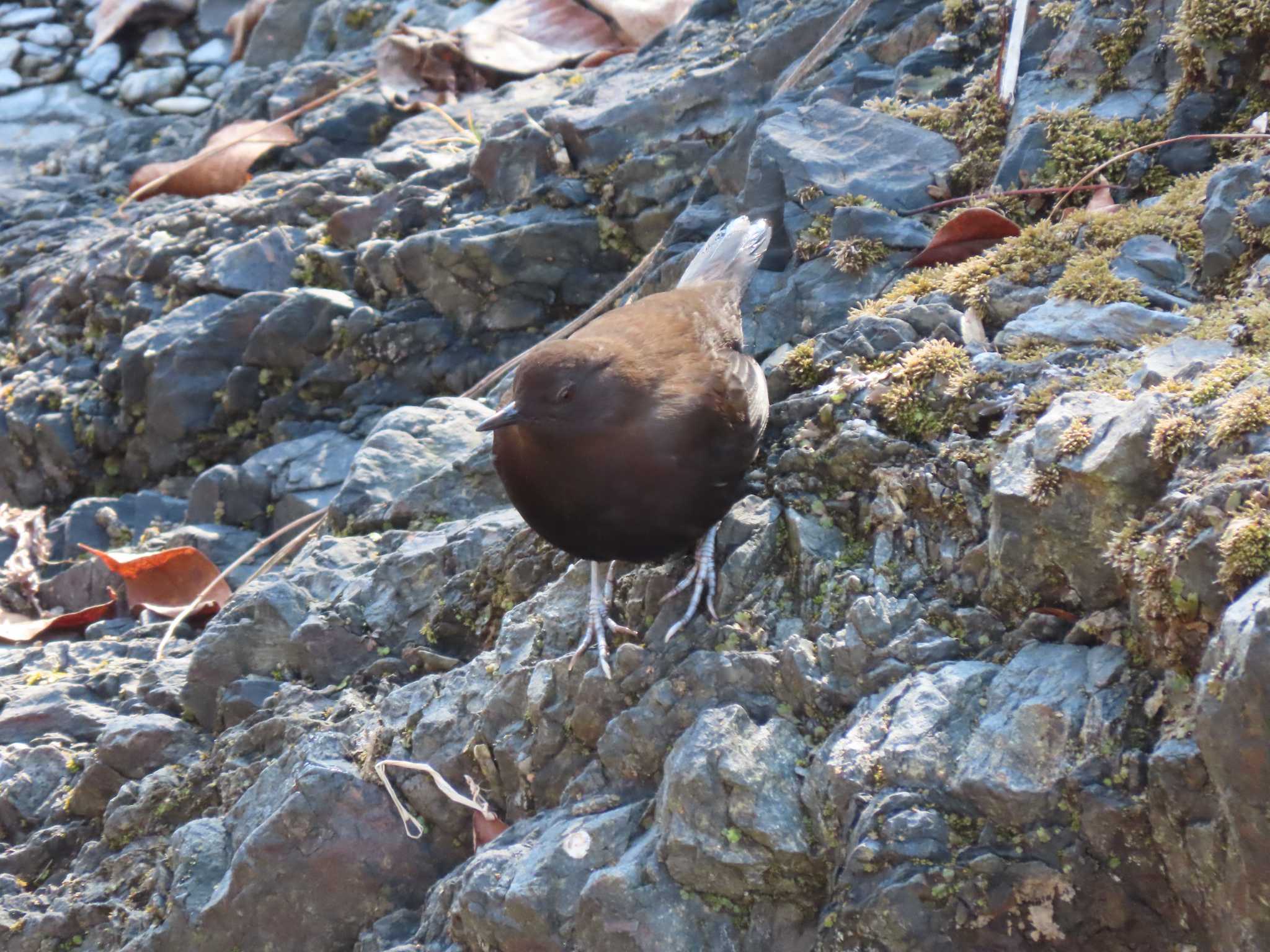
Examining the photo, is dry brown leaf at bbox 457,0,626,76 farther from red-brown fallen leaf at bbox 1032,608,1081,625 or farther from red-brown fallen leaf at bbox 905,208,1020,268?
red-brown fallen leaf at bbox 1032,608,1081,625

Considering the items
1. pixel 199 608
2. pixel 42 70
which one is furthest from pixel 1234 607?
pixel 42 70

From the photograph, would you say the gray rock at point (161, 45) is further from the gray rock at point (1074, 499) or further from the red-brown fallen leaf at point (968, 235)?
the gray rock at point (1074, 499)

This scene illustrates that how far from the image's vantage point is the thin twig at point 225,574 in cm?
488

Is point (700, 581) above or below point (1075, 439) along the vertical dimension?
below

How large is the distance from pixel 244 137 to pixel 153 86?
3.24 meters

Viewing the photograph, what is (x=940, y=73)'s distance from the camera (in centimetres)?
529

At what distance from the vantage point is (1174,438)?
8.57ft

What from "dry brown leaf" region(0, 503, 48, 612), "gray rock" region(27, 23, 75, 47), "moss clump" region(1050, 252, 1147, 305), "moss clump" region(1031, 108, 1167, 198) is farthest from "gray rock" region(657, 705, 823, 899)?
"gray rock" region(27, 23, 75, 47)

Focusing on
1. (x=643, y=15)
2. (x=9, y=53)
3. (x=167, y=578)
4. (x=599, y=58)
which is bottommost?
(x=167, y=578)

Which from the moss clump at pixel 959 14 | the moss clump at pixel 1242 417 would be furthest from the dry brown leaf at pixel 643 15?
the moss clump at pixel 1242 417

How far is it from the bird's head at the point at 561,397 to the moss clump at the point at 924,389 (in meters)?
0.82

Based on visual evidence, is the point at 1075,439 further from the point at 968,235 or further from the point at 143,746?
the point at 143,746

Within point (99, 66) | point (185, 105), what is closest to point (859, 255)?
point (185, 105)

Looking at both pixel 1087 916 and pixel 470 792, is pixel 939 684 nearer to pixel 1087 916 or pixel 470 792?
pixel 1087 916
